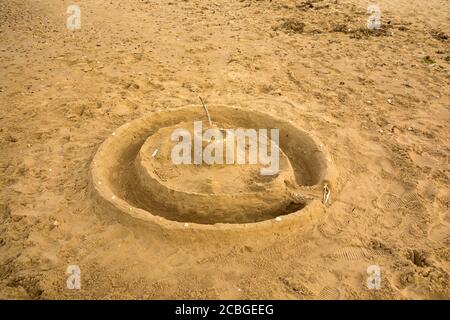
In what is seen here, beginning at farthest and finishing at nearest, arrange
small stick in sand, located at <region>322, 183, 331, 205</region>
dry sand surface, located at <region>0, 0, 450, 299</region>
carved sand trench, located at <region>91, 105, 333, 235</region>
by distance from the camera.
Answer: small stick in sand, located at <region>322, 183, 331, 205</region>, carved sand trench, located at <region>91, 105, 333, 235</region>, dry sand surface, located at <region>0, 0, 450, 299</region>

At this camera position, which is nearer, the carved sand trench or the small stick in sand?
the carved sand trench

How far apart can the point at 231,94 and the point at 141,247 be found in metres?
2.59

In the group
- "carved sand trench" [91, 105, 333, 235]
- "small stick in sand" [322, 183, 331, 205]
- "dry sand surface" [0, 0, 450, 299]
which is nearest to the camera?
"dry sand surface" [0, 0, 450, 299]

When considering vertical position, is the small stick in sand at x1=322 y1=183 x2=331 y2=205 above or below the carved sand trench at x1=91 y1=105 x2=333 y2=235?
above

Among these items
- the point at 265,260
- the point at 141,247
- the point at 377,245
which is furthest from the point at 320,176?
the point at 141,247

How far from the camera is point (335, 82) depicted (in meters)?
5.21

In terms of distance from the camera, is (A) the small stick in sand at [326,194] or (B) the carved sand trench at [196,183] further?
(A) the small stick in sand at [326,194]

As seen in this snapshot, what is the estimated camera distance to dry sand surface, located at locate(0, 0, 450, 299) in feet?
8.93

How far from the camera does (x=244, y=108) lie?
4434 mm

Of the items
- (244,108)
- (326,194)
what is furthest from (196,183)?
(244,108)

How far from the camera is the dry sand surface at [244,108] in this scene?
272 cm

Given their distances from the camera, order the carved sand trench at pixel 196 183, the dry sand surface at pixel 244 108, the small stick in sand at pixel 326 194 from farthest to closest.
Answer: the small stick in sand at pixel 326 194 → the carved sand trench at pixel 196 183 → the dry sand surface at pixel 244 108

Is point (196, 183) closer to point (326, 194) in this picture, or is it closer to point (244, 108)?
point (326, 194)

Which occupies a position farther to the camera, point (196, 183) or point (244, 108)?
point (244, 108)
